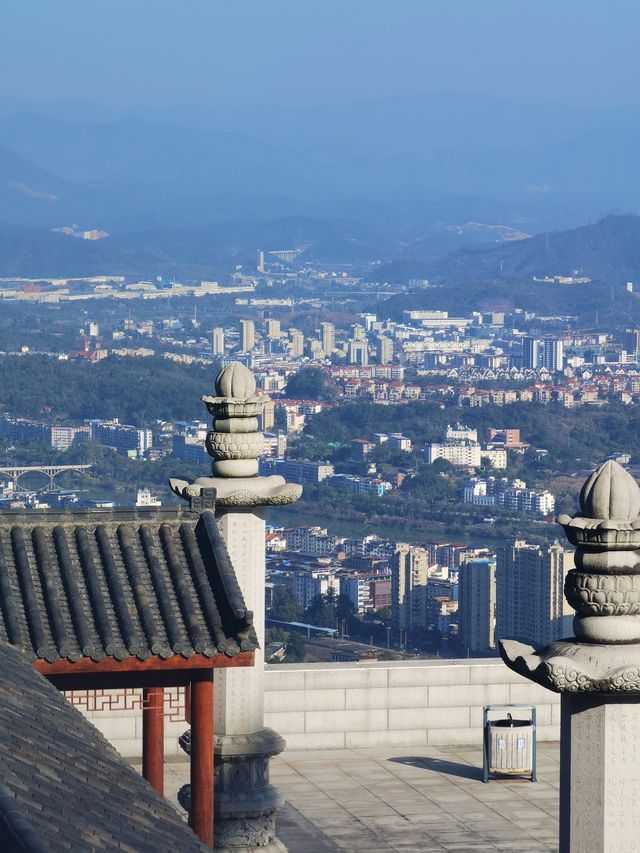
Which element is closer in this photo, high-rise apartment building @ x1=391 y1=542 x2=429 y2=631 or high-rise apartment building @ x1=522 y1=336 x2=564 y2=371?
high-rise apartment building @ x1=391 y1=542 x2=429 y2=631

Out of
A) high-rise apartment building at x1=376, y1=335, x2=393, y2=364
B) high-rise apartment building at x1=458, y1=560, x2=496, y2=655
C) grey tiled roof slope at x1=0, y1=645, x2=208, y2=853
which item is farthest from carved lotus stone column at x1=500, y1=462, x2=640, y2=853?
high-rise apartment building at x1=376, y1=335, x2=393, y2=364

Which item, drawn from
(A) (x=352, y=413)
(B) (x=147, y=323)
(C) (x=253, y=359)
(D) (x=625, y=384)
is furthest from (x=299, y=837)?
(B) (x=147, y=323)

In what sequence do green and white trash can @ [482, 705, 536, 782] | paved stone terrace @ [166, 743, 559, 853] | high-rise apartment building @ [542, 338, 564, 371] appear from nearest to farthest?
paved stone terrace @ [166, 743, 559, 853] < green and white trash can @ [482, 705, 536, 782] < high-rise apartment building @ [542, 338, 564, 371]

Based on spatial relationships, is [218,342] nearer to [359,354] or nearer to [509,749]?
[359,354]

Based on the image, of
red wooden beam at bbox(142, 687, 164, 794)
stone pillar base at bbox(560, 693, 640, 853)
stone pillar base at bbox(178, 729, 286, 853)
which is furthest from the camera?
stone pillar base at bbox(178, 729, 286, 853)

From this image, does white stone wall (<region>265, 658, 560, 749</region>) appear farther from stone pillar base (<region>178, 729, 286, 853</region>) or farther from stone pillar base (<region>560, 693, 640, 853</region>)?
stone pillar base (<region>560, 693, 640, 853</region>)

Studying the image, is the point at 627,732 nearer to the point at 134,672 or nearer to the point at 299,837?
the point at 134,672
